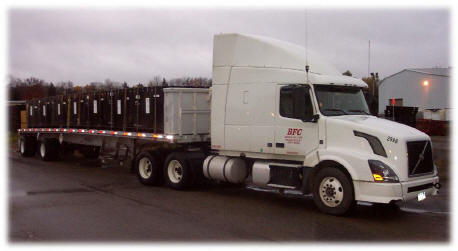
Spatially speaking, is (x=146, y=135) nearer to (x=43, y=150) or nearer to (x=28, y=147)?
(x=43, y=150)

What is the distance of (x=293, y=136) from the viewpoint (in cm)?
938

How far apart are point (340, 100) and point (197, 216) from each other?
3887 mm

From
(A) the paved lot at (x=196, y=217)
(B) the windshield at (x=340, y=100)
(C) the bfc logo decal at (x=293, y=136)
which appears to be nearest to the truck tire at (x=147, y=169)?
(A) the paved lot at (x=196, y=217)

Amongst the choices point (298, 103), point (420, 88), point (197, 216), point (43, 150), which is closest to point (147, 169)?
point (197, 216)

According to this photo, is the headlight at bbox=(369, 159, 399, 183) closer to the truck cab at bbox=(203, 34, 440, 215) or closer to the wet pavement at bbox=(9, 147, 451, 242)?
the truck cab at bbox=(203, 34, 440, 215)

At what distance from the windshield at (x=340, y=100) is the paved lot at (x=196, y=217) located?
2.10 m

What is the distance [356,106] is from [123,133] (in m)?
7.41

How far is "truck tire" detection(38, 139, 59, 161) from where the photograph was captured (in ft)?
63.0

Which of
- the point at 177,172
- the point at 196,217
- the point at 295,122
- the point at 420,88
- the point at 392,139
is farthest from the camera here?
the point at 420,88

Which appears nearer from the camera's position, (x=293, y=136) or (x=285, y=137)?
(x=293, y=136)

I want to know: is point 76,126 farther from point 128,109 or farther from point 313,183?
point 313,183

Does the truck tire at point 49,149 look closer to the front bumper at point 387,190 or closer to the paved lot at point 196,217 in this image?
the paved lot at point 196,217

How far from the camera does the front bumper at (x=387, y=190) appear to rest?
795 cm

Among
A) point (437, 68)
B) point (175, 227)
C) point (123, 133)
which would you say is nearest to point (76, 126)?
point (123, 133)
